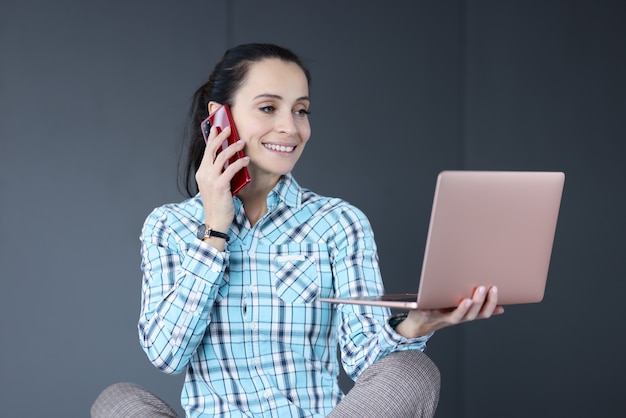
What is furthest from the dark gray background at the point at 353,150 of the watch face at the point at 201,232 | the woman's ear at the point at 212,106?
the watch face at the point at 201,232

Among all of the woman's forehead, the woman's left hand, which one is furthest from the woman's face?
the woman's left hand

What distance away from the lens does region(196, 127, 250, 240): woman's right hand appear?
215 centimetres

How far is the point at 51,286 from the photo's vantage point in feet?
10.7

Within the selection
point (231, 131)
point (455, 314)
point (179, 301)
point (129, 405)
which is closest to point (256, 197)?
point (231, 131)

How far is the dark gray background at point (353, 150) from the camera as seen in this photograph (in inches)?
128

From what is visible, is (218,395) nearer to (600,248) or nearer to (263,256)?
(263,256)

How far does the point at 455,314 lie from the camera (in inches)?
68.5

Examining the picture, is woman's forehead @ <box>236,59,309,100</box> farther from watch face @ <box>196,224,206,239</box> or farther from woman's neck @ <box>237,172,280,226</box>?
watch face @ <box>196,224,206,239</box>

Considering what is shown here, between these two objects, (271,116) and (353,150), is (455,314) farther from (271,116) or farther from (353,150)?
(353,150)

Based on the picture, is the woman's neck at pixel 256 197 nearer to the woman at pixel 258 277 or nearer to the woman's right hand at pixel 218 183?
the woman at pixel 258 277

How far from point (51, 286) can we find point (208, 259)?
141cm

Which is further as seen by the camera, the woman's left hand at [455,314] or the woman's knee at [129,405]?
the woman's knee at [129,405]

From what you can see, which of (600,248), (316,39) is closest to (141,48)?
(316,39)

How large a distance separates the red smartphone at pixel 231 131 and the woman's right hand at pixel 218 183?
0.02 m
